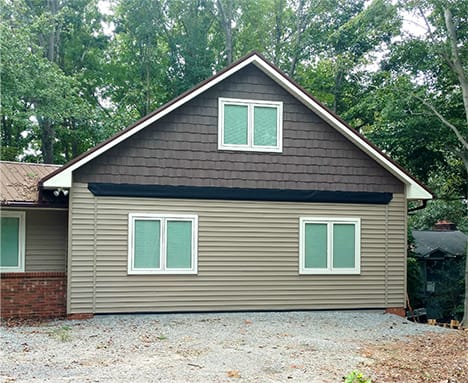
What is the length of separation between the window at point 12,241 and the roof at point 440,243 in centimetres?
1465

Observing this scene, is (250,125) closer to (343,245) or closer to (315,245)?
(315,245)

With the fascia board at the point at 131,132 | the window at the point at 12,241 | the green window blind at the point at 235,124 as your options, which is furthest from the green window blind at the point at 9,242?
the green window blind at the point at 235,124

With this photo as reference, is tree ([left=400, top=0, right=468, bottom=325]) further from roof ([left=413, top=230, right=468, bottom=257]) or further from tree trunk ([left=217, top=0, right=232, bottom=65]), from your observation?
tree trunk ([left=217, top=0, right=232, bottom=65])

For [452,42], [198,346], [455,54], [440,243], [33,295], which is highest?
[452,42]

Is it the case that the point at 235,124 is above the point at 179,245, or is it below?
above

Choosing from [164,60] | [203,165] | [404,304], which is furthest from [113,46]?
[404,304]

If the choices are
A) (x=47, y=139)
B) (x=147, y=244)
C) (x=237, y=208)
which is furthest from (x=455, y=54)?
(x=47, y=139)

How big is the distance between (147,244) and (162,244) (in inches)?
12.6

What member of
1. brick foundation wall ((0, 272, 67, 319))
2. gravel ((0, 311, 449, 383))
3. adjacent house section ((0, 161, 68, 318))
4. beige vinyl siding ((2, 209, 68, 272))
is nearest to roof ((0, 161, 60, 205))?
adjacent house section ((0, 161, 68, 318))

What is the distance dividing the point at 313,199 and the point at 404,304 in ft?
11.0

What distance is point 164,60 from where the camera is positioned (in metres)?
27.7

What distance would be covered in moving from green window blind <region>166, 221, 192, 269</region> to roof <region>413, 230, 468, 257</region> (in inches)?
486

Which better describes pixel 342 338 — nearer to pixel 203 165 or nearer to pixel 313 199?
pixel 313 199

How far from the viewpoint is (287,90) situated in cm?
1344
